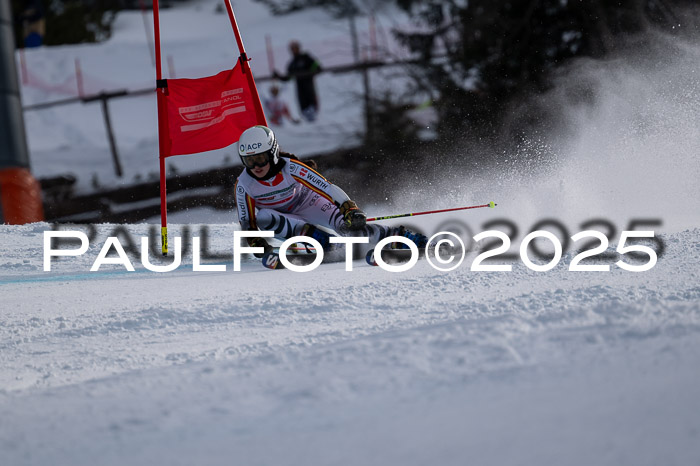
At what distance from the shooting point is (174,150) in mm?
6793

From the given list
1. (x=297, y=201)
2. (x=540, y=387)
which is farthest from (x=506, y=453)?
(x=297, y=201)

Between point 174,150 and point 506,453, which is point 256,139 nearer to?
point 174,150

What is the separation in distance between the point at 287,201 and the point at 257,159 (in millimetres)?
502

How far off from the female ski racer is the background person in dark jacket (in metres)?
9.16

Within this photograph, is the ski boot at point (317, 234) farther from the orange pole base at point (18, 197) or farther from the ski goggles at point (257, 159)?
the orange pole base at point (18, 197)

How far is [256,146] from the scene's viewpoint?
6188 millimetres

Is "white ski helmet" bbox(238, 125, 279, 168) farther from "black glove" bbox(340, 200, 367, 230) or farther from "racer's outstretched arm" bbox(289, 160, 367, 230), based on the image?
"black glove" bbox(340, 200, 367, 230)

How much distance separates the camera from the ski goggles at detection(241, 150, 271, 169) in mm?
6207

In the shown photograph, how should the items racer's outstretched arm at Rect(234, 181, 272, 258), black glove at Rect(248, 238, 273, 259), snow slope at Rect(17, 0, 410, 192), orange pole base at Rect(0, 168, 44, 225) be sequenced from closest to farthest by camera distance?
black glove at Rect(248, 238, 273, 259) → racer's outstretched arm at Rect(234, 181, 272, 258) → orange pole base at Rect(0, 168, 44, 225) → snow slope at Rect(17, 0, 410, 192)

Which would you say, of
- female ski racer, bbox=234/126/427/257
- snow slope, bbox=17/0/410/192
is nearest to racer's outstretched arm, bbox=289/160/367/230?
female ski racer, bbox=234/126/427/257

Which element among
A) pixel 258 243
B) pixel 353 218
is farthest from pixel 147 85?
pixel 353 218

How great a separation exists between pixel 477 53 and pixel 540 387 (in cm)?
1032

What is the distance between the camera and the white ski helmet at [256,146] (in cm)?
619

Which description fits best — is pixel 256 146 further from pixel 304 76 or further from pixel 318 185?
pixel 304 76
